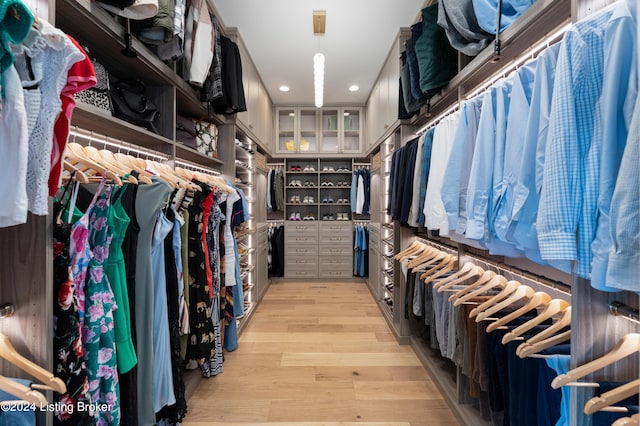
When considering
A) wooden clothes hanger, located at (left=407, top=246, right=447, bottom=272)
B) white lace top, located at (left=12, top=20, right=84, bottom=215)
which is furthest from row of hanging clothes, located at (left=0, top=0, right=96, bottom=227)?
wooden clothes hanger, located at (left=407, top=246, right=447, bottom=272)

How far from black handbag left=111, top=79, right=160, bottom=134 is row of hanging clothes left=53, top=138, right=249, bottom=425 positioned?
10.9 inches

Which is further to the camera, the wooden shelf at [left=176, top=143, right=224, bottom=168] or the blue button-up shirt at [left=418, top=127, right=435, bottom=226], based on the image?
the wooden shelf at [left=176, top=143, right=224, bottom=168]

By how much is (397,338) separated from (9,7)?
300cm

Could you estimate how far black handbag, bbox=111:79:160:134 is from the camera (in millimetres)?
1611

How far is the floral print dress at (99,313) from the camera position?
1.01 metres

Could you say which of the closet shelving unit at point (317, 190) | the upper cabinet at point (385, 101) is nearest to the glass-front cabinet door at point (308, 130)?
the closet shelving unit at point (317, 190)

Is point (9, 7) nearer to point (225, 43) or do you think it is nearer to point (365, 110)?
point (225, 43)

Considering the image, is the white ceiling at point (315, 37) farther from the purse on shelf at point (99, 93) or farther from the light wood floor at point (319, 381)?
the light wood floor at point (319, 381)

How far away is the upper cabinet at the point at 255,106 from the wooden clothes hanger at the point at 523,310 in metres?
2.61

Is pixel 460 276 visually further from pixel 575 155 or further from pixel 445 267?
pixel 575 155

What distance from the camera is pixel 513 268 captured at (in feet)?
5.06

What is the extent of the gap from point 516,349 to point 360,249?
145 inches

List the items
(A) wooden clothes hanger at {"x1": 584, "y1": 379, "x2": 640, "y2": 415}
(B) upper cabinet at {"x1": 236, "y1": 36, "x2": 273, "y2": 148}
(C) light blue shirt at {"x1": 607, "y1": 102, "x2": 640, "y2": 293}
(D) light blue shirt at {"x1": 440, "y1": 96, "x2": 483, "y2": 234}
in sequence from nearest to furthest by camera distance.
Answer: (C) light blue shirt at {"x1": 607, "y1": 102, "x2": 640, "y2": 293} < (A) wooden clothes hanger at {"x1": 584, "y1": 379, "x2": 640, "y2": 415} < (D) light blue shirt at {"x1": 440, "y1": 96, "x2": 483, "y2": 234} < (B) upper cabinet at {"x1": 236, "y1": 36, "x2": 273, "y2": 148}

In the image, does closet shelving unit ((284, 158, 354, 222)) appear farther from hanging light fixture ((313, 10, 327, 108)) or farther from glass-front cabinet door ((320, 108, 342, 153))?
hanging light fixture ((313, 10, 327, 108))
